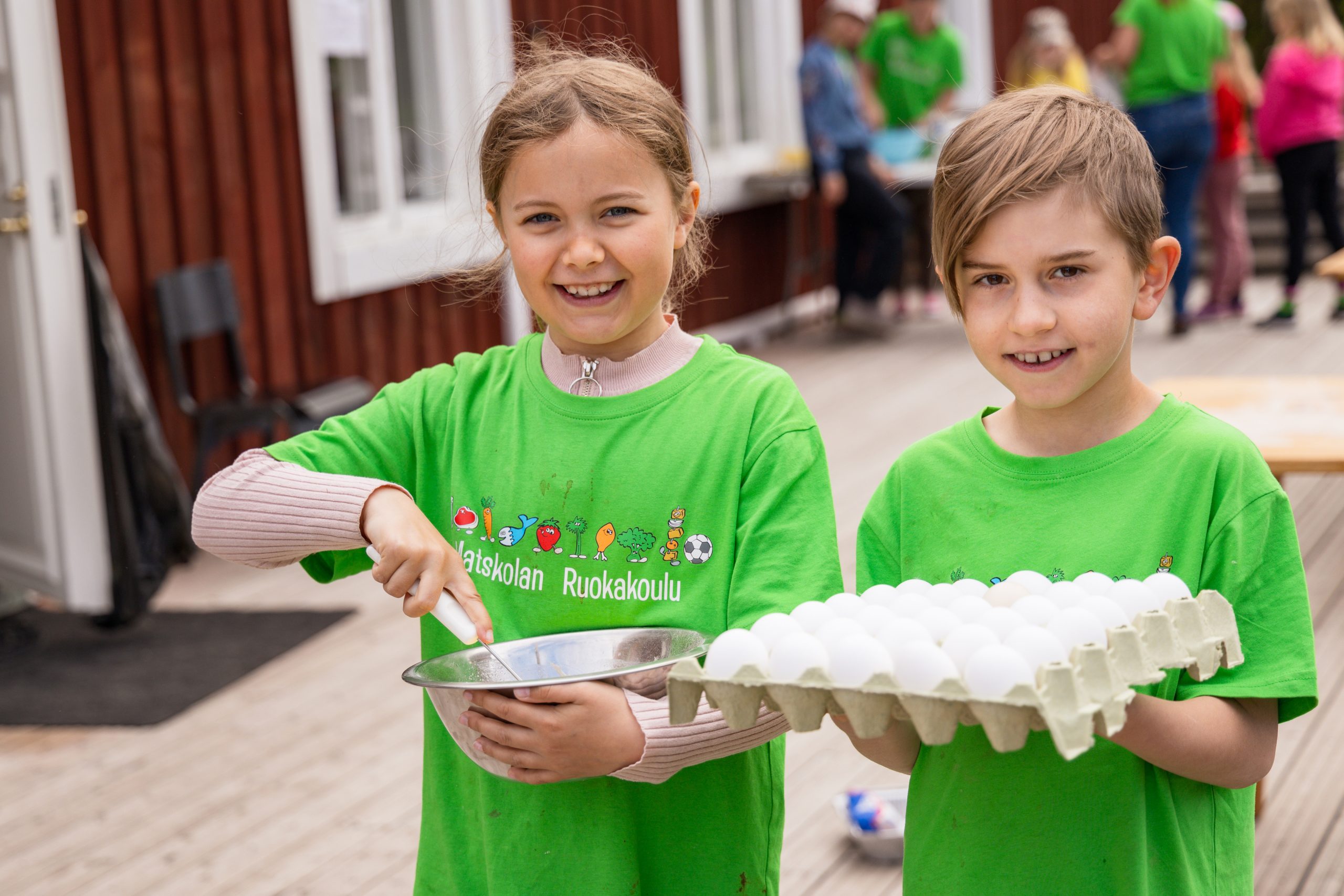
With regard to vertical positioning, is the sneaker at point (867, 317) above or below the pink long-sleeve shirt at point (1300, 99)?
below

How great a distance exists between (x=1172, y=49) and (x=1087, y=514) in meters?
6.78

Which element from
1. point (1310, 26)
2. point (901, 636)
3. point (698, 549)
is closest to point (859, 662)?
point (901, 636)

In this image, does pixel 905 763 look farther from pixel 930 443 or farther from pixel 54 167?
pixel 54 167

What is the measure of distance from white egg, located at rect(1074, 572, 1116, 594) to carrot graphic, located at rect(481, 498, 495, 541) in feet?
1.92

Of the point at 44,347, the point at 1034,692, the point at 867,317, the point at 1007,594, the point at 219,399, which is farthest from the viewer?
the point at 867,317

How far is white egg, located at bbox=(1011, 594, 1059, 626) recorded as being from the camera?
112cm

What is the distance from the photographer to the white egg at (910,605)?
46.4 inches

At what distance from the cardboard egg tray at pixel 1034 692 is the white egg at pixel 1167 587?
0.02 m

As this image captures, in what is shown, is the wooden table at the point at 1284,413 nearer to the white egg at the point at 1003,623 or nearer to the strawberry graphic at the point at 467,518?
the strawberry graphic at the point at 467,518

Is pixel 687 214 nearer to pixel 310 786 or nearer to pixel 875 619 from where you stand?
pixel 875 619

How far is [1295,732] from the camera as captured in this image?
3291 millimetres

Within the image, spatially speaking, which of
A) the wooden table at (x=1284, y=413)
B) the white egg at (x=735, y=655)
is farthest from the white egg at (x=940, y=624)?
the wooden table at (x=1284, y=413)

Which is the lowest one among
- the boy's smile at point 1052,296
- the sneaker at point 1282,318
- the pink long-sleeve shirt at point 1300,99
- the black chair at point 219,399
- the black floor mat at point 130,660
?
the black floor mat at point 130,660

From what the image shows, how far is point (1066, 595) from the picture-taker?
1.16 m
